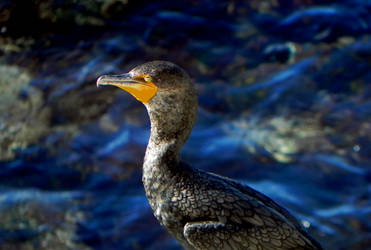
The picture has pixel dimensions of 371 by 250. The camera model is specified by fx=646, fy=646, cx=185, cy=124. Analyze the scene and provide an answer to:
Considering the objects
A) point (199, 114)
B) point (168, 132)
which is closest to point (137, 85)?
point (168, 132)

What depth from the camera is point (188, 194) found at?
4.29 meters

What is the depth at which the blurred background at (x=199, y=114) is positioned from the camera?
23.8 ft

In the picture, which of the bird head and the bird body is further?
the bird head

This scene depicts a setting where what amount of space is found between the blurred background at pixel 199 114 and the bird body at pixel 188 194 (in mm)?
2653

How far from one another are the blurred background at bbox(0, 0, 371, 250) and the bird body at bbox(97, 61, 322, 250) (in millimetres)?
2653

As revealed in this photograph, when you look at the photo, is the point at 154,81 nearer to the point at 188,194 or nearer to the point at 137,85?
the point at 137,85

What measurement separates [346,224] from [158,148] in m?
3.35

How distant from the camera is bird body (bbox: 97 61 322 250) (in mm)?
4125

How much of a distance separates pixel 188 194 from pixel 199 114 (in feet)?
14.8

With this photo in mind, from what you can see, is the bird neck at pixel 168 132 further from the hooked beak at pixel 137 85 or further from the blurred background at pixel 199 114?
the blurred background at pixel 199 114

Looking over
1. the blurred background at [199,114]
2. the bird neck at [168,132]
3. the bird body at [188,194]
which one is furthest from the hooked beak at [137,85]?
the blurred background at [199,114]

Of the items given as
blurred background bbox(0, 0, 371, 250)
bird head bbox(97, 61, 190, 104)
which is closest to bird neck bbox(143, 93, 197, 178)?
bird head bbox(97, 61, 190, 104)

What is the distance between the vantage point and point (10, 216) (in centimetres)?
722

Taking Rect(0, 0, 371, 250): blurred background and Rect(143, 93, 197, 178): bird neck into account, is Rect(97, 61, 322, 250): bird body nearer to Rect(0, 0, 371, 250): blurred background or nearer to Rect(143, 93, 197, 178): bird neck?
Rect(143, 93, 197, 178): bird neck
